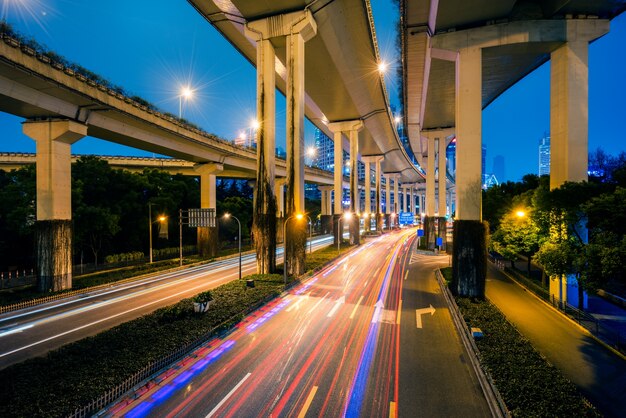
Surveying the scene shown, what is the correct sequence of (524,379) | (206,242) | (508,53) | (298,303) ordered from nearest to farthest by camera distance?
(524,379)
(298,303)
(508,53)
(206,242)

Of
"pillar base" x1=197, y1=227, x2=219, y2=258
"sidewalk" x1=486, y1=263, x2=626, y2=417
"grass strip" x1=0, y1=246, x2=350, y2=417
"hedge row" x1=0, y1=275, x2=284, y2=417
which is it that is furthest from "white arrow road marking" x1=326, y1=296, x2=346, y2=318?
"pillar base" x1=197, y1=227, x2=219, y2=258

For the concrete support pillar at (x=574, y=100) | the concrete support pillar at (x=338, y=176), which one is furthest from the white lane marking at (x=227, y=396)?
the concrete support pillar at (x=338, y=176)

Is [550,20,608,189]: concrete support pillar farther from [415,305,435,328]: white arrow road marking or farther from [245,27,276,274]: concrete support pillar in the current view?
[245,27,276,274]: concrete support pillar

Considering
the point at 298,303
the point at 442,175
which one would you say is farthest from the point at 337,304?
the point at 442,175

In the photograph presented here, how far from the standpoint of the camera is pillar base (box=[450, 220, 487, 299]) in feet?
73.2

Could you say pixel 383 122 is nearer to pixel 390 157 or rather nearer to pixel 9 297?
pixel 390 157

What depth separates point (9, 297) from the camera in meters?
22.7

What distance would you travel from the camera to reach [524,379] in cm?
1081

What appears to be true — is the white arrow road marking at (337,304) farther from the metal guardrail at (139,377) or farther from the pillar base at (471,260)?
the pillar base at (471,260)

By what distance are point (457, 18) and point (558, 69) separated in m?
8.20

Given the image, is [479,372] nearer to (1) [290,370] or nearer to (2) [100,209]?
(1) [290,370]

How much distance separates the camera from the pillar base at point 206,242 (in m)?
45.8

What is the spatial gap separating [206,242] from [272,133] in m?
23.4

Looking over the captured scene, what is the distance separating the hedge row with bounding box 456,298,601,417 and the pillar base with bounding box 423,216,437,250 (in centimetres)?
4018
